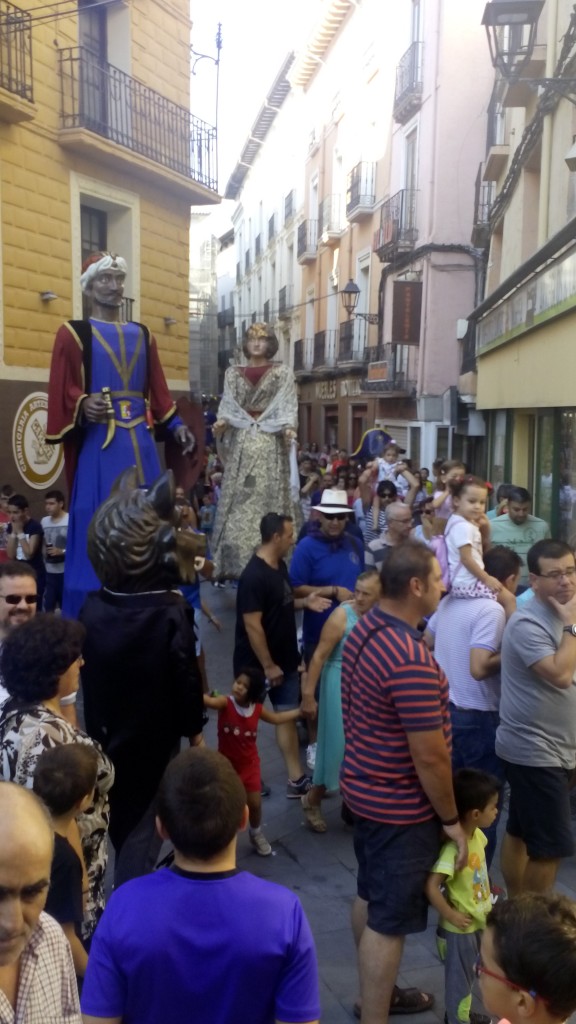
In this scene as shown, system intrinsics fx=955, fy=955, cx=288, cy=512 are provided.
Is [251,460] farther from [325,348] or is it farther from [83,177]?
[325,348]

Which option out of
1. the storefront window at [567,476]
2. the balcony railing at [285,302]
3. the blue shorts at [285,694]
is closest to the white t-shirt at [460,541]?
the blue shorts at [285,694]

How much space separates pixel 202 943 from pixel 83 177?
12.9 m

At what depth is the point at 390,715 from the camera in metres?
2.94

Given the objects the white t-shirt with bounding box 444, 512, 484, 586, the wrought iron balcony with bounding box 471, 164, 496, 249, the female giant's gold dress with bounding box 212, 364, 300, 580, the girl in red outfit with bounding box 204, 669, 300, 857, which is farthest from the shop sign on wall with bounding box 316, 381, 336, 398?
the girl in red outfit with bounding box 204, 669, 300, 857

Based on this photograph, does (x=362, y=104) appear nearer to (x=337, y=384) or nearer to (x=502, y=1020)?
(x=337, y=384)

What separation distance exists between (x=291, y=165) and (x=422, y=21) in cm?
1591

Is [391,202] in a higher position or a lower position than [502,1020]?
higher

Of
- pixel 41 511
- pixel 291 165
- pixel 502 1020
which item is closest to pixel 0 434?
pixel 41 511

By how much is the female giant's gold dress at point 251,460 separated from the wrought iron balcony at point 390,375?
46.4 ft

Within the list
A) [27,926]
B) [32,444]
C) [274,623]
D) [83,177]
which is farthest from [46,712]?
[83,177]

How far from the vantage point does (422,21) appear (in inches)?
776

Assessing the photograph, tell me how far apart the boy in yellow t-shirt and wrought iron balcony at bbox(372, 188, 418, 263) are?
19.0m

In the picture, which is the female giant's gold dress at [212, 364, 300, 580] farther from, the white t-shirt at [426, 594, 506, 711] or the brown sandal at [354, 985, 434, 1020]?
the brown sandal at [354, 985, 434, 1020]

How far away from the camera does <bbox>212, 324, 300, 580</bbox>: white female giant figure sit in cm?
679
